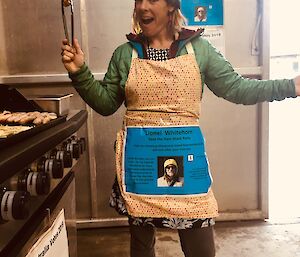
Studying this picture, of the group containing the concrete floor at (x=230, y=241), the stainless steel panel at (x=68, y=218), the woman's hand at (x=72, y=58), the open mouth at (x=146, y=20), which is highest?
the open mouth at (x=146, y=20)

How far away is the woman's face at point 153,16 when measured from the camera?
3.64 feet

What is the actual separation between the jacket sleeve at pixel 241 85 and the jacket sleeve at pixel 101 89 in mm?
274

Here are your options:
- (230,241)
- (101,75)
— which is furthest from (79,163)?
(230,241)

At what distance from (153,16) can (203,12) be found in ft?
3.09

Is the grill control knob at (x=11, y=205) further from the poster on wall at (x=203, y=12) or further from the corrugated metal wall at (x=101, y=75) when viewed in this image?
the poster on wall at (x=203, y=12)

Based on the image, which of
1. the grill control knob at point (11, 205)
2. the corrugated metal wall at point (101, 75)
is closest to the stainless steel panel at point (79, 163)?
the corrugated metal wall at point (101, 75)

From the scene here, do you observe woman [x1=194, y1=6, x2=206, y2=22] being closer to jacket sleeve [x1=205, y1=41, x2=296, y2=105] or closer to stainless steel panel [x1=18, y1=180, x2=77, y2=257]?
jacket sleeve [x1=205, y1=41, x2=296, y2=105]

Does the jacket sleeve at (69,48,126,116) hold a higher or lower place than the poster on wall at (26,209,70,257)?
higher

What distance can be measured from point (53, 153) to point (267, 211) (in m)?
1.56

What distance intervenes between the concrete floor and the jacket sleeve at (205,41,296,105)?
0.92m

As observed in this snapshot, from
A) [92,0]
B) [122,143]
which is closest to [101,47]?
[92,0]

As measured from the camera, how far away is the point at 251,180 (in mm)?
2160

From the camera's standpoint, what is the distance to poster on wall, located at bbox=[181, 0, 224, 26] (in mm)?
1972

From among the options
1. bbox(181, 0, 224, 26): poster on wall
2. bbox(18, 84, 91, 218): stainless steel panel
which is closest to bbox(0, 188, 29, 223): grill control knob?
bbox(18, 84, 91, 218): stainless steel panel
